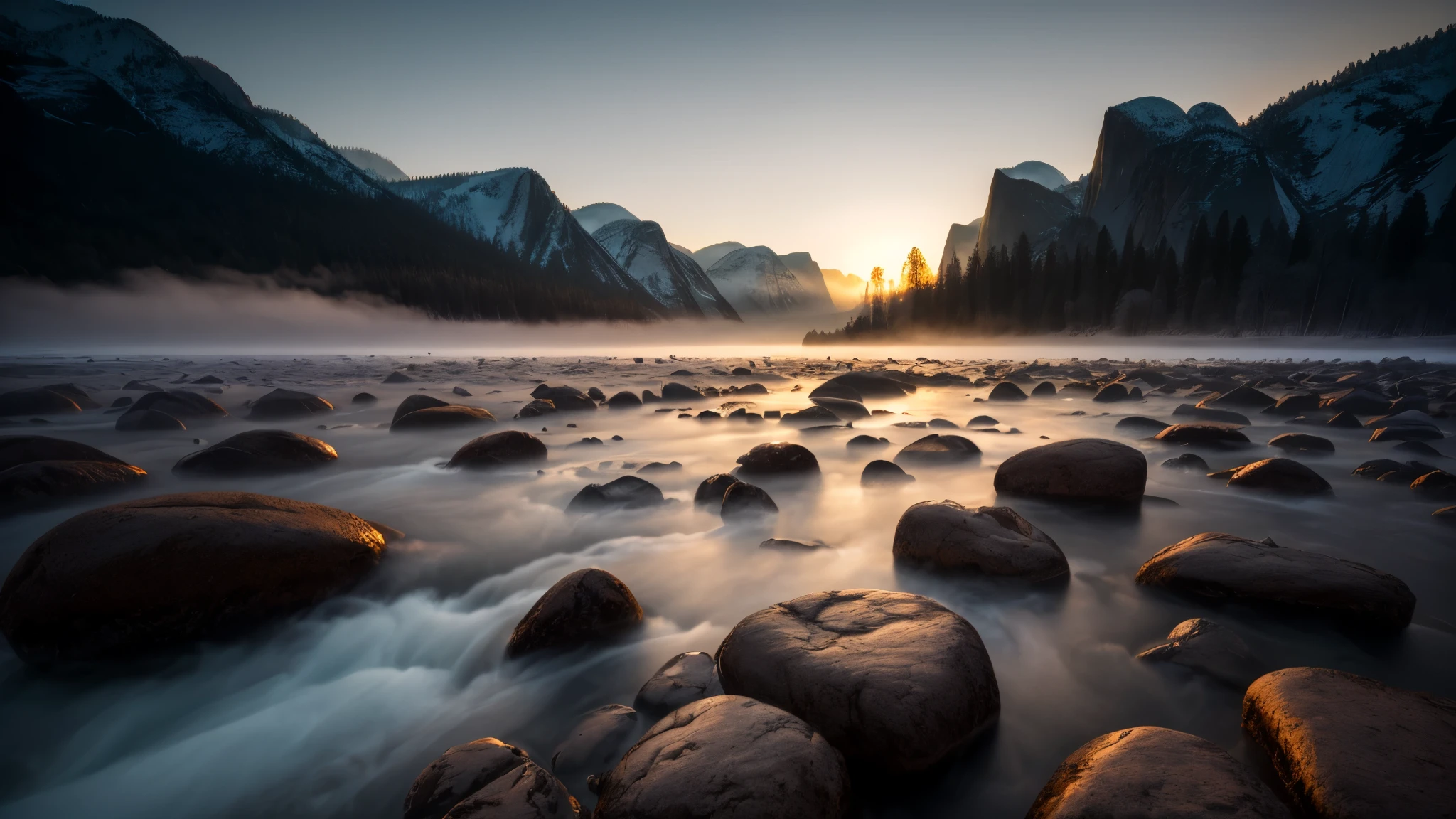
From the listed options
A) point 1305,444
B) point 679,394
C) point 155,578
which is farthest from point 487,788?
point 679,394

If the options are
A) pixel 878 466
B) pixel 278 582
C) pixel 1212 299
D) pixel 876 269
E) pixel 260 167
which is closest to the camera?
pixel 278 582

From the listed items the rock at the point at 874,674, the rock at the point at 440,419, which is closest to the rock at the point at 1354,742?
the rock at the point at 874,674

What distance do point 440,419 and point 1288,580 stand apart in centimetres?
870

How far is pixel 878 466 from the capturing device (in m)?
5.14

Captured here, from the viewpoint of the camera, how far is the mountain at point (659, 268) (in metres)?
160

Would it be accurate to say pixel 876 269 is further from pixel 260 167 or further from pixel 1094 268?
pixel 260 167

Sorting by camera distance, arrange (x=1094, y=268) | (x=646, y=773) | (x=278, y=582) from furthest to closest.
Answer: (x=1094, y=268) < (x=278, y=582) < (x=646, y=773)

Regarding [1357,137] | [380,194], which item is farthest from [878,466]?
[380,194]

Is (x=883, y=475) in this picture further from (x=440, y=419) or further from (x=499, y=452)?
(x=440, y=419)

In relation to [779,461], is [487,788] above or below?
below

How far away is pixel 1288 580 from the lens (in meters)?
2.40

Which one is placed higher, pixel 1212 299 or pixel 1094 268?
pixel 1094 268

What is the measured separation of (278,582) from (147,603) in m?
0.43

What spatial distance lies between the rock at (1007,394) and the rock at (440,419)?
10118 mm
